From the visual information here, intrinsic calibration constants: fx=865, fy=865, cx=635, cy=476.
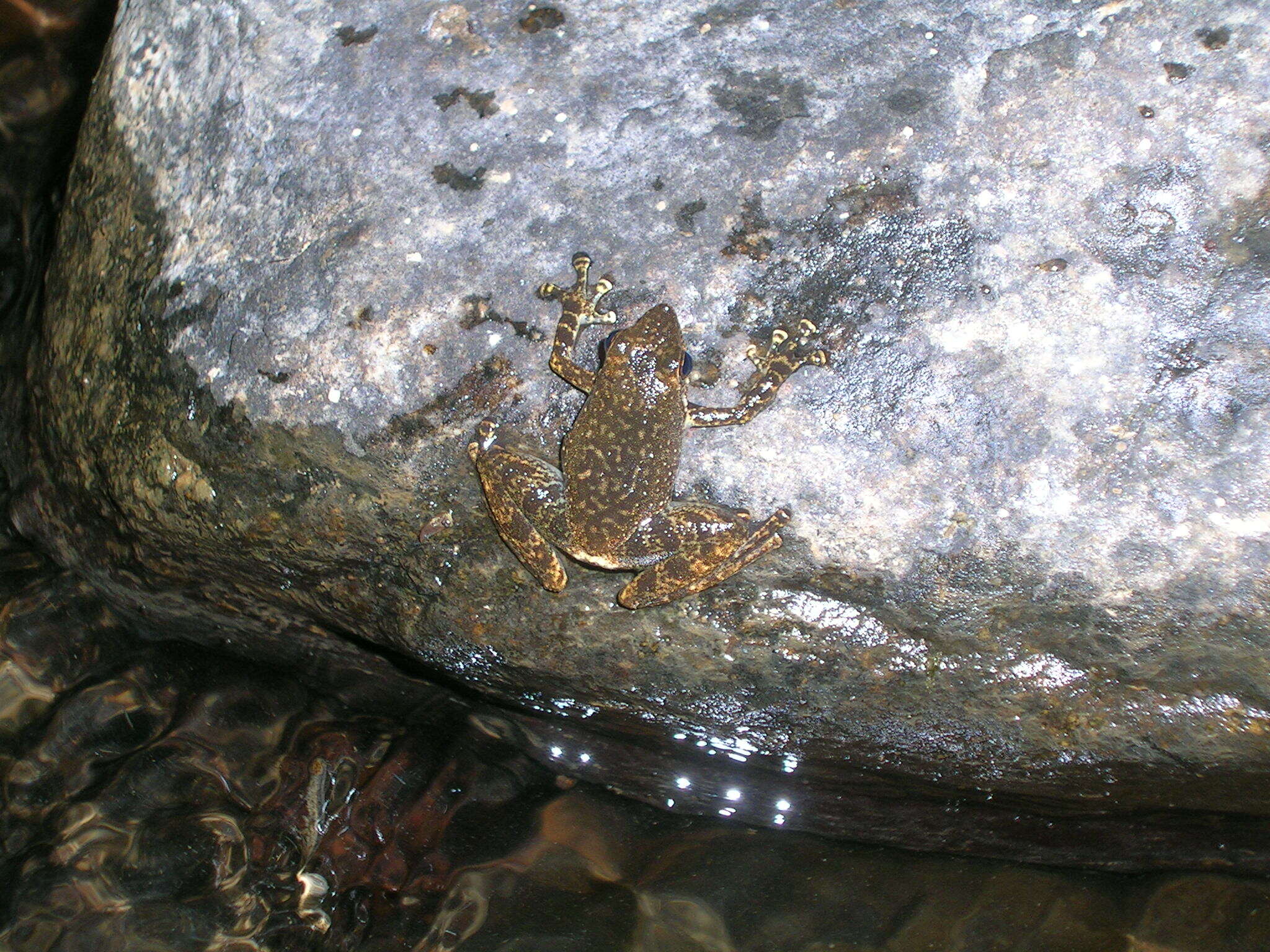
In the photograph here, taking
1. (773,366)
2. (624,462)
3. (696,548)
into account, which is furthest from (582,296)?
(696,548)

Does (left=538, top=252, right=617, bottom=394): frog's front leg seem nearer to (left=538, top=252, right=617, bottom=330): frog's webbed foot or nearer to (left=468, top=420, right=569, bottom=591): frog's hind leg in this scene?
(left=538, top=252, right=617, bottom=330): frog's webbed foot

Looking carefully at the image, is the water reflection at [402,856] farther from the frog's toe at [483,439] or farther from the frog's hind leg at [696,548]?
the frog's toe at [483,439]

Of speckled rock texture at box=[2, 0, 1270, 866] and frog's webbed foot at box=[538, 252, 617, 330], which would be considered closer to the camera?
speckled rock texture at box=[2, 0, 1270, 866]

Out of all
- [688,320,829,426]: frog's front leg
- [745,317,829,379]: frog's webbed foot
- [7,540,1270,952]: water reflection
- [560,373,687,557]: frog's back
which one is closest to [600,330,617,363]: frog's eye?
[560,373,687,557]: frog's back

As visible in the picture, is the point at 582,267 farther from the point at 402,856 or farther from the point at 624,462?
the point at 402,856

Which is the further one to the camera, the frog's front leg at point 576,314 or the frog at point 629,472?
the frog's front leg at point 576,314

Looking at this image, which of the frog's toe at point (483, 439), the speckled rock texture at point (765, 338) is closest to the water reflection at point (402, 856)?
the speckled rock texture at point (765, 338)
